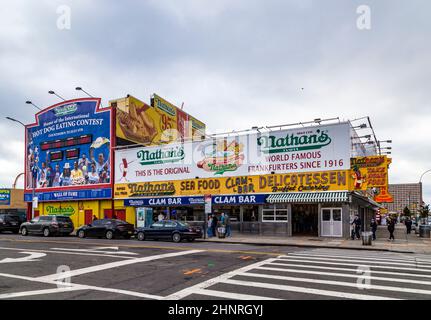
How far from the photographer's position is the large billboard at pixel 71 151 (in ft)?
118

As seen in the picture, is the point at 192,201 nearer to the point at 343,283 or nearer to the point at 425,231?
the point at 425,231

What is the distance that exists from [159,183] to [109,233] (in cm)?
827

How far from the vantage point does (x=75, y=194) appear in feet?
121

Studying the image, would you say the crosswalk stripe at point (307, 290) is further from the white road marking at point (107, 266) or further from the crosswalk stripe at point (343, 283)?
the white road marking at point (107, 266)

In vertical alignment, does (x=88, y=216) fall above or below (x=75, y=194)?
below

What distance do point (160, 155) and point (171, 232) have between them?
1173 centimetres

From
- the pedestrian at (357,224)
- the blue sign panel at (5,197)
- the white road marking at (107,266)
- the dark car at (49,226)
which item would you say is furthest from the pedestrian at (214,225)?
the blue sign panel at (5,197)

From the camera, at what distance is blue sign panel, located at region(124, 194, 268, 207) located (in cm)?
2788

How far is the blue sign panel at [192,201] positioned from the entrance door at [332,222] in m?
4.37

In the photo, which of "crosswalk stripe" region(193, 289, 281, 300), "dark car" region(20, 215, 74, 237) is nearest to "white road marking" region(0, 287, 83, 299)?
"crosswalk stripe" region(193, 289, 281, 300)

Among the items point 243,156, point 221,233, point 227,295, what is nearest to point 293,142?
point 243,156

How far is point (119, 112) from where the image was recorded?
1433 inches

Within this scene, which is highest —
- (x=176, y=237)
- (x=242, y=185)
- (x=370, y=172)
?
(x=370, y=172)

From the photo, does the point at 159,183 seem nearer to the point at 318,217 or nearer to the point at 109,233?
the point at 109,233
